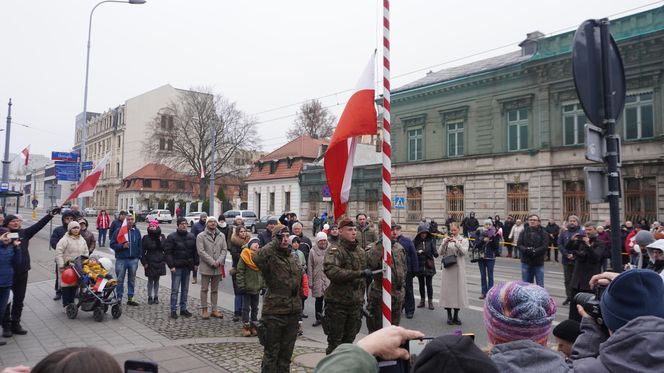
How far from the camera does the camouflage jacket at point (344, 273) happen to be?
18.8 feet

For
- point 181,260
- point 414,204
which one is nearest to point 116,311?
point 181,260

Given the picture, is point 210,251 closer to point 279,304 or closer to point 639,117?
point 279,304

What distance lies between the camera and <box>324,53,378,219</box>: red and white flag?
539cm

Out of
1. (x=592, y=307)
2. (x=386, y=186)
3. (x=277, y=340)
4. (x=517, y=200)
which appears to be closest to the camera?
(x=592, y=307)

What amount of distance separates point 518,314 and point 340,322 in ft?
12.8

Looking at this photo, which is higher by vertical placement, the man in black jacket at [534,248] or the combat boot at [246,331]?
the man in black jacket at [534,248]

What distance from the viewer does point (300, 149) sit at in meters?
45.8

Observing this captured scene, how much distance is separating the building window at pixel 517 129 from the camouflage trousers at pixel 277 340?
82.6 ft

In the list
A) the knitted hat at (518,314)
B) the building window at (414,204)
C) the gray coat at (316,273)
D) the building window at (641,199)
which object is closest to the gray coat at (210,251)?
the gray coat at (316,273)

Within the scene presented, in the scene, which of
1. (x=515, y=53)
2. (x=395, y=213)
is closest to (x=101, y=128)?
(x=395, y=213)

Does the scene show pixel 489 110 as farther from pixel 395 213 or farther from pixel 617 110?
pixel 617 110

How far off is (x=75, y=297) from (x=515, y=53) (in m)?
31.0

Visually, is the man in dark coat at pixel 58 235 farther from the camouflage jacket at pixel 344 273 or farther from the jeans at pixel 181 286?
the camouflage jacket at pixel 344 273

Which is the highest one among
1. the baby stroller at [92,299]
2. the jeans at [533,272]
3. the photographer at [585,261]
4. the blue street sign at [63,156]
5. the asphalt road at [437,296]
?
the blue street sign at [63,156]
